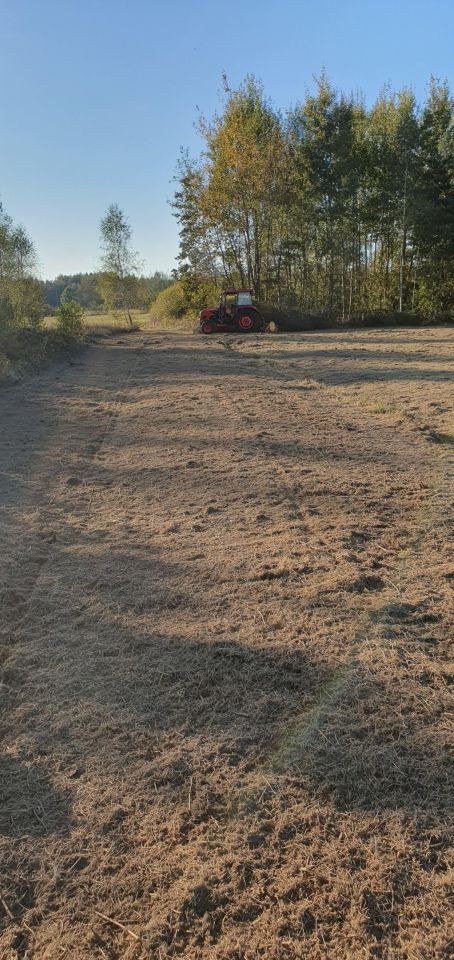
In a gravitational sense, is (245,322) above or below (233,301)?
below

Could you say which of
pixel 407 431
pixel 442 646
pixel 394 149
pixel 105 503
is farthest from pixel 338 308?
pixel 442 646

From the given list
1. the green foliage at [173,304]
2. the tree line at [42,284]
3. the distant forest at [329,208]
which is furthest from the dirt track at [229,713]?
the green foliage at [173,304]

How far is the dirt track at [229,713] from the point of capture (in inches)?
64.6

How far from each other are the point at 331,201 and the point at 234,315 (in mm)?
8799

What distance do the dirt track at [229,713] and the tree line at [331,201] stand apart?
79.3 feet

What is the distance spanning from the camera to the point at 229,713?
235 centimetres

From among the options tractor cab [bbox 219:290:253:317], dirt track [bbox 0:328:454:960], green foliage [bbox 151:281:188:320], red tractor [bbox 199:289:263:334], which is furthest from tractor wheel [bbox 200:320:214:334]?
dirt track [bbox 0:328:454:960]

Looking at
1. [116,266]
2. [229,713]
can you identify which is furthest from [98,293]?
[229,713]

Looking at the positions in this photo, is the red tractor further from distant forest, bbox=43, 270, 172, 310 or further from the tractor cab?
distant forest, bbox=43, 270, 172, 310

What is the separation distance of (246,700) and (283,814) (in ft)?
1.85

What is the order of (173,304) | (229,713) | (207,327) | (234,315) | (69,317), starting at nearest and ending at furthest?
(229,713) < (69,317) < (234,315) < (207,327) < (173,304)

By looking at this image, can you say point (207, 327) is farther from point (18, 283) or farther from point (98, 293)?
point (98, 293)

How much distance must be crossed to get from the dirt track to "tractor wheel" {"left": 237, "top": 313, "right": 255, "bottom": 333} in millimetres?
18154

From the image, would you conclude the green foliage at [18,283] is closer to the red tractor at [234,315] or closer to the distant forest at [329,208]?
the distant forest at [329,208]
